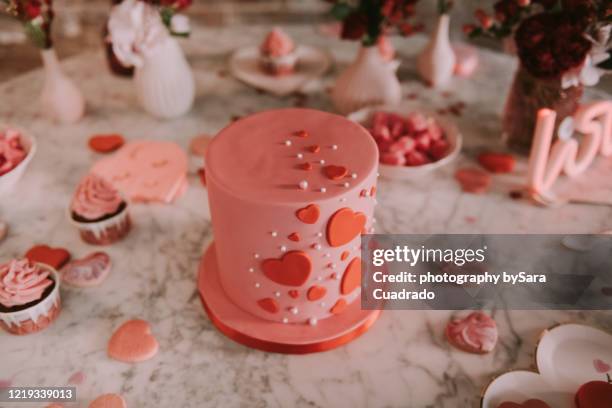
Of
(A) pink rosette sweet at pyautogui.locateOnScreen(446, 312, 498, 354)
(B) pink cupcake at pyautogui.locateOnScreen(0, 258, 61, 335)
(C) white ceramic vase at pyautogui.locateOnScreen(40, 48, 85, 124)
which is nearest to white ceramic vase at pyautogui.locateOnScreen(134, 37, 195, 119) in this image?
(C) white ceramic vase at pyautogui.locateOnScreen(40, 48, 85, 124)

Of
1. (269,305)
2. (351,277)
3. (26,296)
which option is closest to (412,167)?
(351,277)

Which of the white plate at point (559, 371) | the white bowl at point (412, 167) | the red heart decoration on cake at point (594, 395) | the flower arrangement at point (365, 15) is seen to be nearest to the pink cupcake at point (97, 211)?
the white bowl at point (412, 167)

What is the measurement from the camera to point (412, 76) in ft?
5.85

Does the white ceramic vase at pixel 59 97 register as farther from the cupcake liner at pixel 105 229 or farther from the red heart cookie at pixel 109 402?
the red heart cookie at pixel 109 402

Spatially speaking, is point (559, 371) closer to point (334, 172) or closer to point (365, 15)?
point (334, 172)

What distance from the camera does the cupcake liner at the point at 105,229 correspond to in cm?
117

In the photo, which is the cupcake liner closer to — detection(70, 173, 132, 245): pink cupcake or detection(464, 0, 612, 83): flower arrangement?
detection(70, 173, 132, 245): pink cupcake

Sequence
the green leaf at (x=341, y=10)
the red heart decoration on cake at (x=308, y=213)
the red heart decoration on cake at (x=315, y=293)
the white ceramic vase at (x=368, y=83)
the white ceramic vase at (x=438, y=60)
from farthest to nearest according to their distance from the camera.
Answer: the white ceramic vase at (x=438, y=60) → the white ceramic vase at (x=368, y=83) → the green leaf at (x=341, y=10) → the red heart decoration on cake at (x=315, y=293) → the red heart decoration on cake at (x=308, y=213)

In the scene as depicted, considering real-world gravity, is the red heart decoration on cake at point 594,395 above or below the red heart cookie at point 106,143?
below

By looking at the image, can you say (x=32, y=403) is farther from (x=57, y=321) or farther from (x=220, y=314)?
(x=220, y=314)

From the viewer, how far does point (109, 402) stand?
92 cm

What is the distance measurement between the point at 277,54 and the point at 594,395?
123cm

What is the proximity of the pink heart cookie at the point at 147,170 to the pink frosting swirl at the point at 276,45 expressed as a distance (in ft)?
1.44

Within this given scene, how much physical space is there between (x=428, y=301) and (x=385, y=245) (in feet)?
0.56
